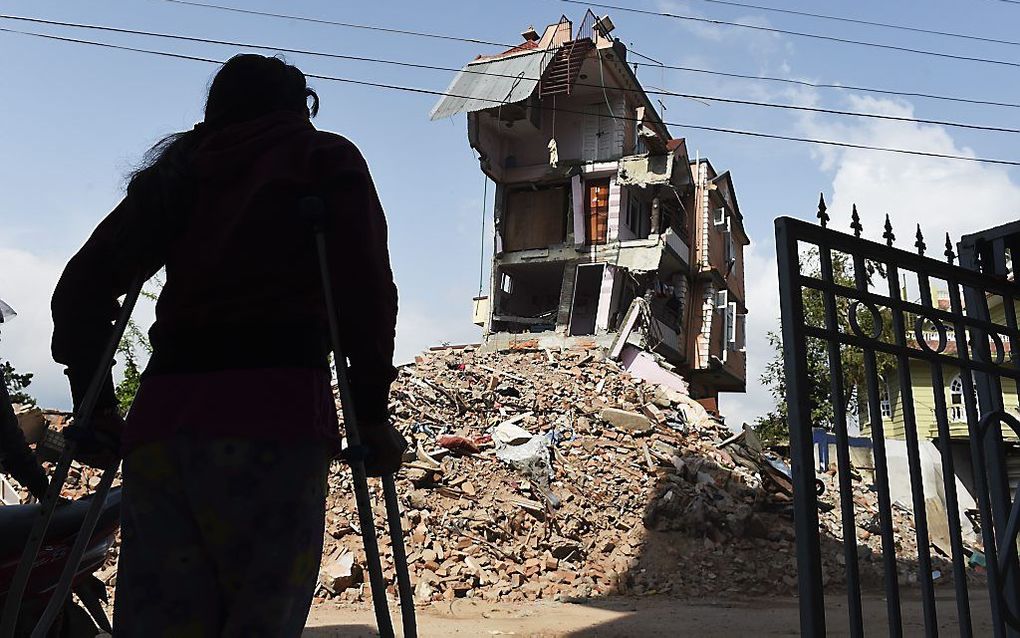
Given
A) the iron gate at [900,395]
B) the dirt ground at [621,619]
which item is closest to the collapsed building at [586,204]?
the dirt ground at [621,619]

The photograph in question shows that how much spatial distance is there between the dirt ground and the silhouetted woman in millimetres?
4732

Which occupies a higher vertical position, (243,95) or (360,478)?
(243,95)

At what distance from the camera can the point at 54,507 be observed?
1873mm

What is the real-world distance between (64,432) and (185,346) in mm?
418

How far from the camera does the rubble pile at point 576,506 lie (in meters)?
8.91

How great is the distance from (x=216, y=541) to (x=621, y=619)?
6.19 metres

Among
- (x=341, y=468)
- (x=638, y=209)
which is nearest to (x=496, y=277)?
(x=638, y=209)

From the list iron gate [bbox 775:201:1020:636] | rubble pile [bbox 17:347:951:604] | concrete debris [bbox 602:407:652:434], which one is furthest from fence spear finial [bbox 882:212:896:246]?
concrete debris [bbox 602:407:652:434]

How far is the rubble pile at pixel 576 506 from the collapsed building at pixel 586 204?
7922 mm

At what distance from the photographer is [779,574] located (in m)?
9.73

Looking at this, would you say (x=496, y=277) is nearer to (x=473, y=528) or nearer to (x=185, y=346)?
(x=473, y=528)

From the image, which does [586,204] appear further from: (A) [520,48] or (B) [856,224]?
(B) [856,224]

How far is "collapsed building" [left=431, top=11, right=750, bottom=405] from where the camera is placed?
75.1ft

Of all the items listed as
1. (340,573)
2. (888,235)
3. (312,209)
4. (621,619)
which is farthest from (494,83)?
(312,209)
